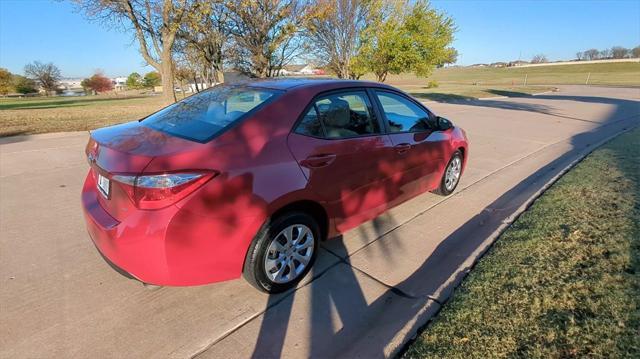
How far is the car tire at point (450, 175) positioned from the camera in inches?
183

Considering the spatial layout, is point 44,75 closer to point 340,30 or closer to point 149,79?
point 149,79

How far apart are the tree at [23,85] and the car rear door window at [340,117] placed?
92.9 meters

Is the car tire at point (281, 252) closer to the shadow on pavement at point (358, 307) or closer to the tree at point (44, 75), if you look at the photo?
the shadow on pavement at point (358, 307)

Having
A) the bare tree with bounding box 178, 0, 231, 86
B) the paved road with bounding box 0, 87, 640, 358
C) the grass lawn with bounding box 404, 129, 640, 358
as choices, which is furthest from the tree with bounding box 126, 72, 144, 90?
the grass lawn with bounding box 404, 129, 640, 358

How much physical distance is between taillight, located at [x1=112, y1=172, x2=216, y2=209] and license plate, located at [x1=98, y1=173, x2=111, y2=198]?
33cm

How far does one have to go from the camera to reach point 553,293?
2463 mm

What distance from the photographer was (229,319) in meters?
2.43

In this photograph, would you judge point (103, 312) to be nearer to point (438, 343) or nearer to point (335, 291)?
point (335, 291)

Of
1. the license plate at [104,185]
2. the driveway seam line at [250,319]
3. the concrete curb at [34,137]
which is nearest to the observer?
the driveway seam line at [250,319]

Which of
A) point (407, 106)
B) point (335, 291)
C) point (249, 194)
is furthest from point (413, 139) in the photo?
point (249, 194)

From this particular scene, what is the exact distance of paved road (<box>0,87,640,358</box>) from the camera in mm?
2227

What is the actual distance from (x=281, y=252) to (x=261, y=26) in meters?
18.9

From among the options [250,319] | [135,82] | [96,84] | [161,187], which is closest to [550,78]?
[250,319]

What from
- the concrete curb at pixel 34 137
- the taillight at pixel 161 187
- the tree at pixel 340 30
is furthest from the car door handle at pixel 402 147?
the tree at pixel 340 30
